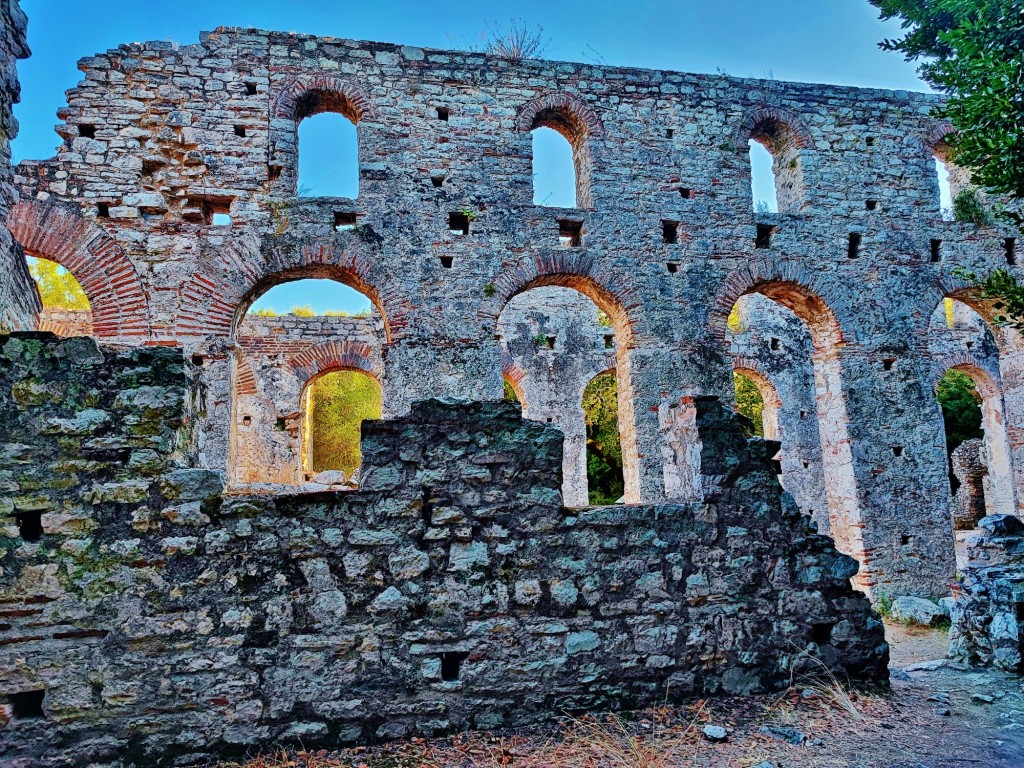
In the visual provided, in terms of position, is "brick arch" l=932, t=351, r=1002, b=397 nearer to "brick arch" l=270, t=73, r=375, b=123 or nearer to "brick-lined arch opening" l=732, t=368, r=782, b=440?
"brick-lined arch opening" l=732, t=368, r=782, b=440

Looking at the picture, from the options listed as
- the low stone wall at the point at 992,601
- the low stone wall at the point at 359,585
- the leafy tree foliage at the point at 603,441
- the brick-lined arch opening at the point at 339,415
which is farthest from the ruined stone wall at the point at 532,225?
the brick-lined arch opening at the point at 339,415

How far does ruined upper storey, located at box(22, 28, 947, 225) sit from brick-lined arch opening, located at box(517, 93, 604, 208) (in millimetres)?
22

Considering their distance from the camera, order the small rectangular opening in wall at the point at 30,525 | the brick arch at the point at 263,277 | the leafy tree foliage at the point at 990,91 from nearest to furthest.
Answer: the small rectangular opening in wall at the point at 30,525
the leafy tree foliage at the point at 990,91
the brick arch at the point at 263,277

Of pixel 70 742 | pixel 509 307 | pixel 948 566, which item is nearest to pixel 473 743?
pixel 70 742

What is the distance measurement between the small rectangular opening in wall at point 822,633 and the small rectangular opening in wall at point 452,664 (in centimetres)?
236

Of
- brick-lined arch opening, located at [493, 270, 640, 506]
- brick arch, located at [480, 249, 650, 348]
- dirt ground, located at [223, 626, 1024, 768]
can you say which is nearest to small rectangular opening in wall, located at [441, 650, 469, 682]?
dirt ground, located at [223, 626, 1024, 768]

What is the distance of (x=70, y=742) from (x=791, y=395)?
46.3 ft

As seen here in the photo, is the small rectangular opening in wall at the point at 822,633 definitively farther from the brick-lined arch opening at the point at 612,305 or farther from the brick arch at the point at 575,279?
the brick arch at the point at 575,279

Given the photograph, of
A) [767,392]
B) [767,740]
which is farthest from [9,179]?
[767,392]

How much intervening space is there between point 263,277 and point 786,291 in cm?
737

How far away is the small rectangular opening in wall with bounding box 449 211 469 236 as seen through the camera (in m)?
8.88

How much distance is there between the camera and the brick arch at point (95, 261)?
778 centimetres

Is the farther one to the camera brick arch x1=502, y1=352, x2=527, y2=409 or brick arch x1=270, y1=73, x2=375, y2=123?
brick arch x1=502, y1=352, x2=527, y2=409

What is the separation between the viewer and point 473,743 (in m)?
3.77
